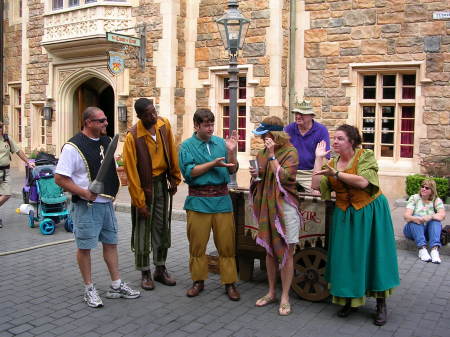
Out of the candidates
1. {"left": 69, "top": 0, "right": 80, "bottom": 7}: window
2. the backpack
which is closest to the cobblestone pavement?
the backpack

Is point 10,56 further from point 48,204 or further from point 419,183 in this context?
point 419,183

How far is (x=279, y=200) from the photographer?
481cm

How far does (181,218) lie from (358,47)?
5.15 m

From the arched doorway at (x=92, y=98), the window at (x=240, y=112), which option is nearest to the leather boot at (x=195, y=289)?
the window at (x=240, y=112)

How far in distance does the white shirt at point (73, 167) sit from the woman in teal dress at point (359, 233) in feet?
6.72

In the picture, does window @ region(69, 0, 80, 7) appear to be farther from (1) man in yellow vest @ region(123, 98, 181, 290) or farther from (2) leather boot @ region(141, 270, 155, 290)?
(2) leather boot @ region(141, 270, 155, 290)

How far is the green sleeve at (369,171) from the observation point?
4492 mm

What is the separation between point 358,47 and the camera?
11.2 m

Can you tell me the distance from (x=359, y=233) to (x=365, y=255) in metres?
0.19

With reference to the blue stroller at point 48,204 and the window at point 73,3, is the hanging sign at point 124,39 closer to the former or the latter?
the window at point 73,3

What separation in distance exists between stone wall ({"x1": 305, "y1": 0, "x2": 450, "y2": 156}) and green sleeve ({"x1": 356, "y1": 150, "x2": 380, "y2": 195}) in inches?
262

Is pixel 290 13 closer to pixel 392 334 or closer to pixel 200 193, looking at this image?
pixel 200 193

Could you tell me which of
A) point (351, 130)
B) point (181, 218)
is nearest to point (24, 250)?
point (181, 218)

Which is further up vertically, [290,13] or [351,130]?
[290,13]
